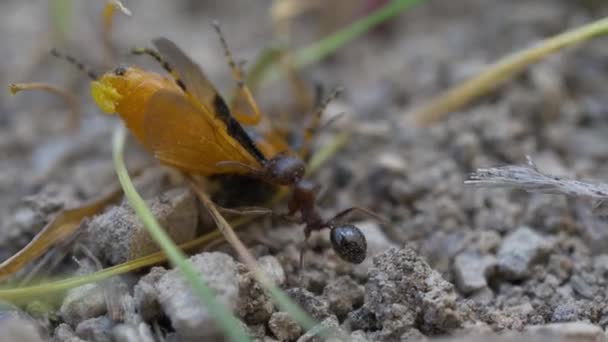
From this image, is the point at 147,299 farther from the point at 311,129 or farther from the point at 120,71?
the point at 311,129

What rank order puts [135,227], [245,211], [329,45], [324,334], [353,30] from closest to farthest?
[324,334], [135,227], [245,211], [353,30], [329,45]

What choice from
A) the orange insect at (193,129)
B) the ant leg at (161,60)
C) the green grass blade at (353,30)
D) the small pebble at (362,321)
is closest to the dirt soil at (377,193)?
the small pebble at (362,321)

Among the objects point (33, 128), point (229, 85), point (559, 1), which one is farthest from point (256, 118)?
point (559, 1)

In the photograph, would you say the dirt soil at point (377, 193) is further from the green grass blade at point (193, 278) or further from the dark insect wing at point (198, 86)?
the dark insect wing at point (198, 86)

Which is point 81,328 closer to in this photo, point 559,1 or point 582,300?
point 582,300

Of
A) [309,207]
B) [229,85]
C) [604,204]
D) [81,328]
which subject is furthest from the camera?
[229,85]

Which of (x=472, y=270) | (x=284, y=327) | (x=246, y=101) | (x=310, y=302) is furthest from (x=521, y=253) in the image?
(x=246, y=101)

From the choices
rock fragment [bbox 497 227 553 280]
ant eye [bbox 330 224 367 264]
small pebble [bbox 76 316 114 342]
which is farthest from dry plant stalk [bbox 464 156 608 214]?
small pebble [bbox 76 316 114 342]
